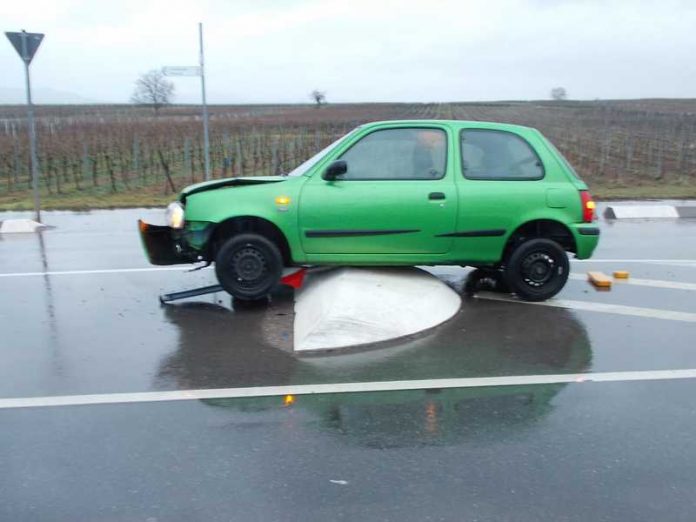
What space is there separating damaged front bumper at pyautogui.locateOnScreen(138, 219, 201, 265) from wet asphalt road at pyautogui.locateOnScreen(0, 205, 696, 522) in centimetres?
57

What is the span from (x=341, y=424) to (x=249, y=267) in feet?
9.52

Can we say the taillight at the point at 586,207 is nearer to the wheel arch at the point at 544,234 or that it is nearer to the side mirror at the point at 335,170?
the wheel arch at the point at 544,234

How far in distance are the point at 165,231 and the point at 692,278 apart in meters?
5.89

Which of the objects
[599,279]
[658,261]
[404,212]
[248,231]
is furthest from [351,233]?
[658,261]

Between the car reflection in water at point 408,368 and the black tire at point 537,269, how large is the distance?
10.3 inches

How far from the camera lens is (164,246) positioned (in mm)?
7281

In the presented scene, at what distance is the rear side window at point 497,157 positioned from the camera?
7.00 metres

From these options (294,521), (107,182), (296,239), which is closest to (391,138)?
(296,239)

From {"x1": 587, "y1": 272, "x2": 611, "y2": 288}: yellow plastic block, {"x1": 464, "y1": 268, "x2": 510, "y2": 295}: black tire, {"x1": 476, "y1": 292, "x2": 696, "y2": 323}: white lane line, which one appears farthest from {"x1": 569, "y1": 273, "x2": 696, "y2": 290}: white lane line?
{"x1": 476, "y1": 292, "x2": 696, "y2": 323}: white lane line

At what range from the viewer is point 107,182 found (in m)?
21.0

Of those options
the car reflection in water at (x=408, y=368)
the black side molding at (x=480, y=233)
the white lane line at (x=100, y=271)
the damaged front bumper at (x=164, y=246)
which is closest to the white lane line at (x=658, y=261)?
the black side molding at (x=480, y=233)

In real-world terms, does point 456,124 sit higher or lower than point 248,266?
higher

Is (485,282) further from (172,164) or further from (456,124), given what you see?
(172,164)

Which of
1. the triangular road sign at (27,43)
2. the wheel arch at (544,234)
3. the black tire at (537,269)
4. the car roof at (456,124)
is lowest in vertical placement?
the black tire at (537,269)
